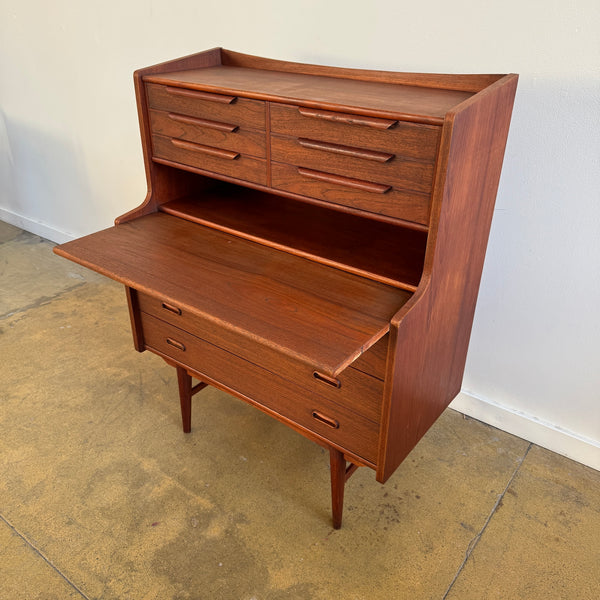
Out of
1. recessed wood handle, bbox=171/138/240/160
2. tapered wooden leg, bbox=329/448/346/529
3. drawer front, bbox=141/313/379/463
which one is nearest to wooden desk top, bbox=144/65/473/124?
recessed wood handle, bbox=171/138/240/160

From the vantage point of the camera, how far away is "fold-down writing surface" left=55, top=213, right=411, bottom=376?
1.34 metres

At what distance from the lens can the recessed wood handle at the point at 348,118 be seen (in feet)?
4.50

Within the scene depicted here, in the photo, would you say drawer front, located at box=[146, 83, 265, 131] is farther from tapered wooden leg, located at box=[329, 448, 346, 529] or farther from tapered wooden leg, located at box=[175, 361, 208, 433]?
tapered wooden leg, located at box=[329, 448, 346, 529]

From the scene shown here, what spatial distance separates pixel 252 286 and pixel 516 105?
101cm

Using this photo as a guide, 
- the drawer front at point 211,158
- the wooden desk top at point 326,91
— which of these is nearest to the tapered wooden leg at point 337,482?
the drawer front at point 211,158

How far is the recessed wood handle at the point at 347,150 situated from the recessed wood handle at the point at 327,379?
605 mm

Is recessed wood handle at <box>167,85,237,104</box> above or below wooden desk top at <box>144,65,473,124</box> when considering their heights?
below

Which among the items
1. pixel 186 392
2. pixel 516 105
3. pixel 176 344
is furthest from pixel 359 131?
pixel 186 392

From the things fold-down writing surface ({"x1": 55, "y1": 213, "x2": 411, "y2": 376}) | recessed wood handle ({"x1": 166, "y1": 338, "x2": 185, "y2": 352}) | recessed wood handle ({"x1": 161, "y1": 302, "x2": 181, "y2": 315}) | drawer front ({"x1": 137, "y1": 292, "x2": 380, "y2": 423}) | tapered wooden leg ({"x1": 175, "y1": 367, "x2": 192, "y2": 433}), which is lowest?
tapered wooden leg ({"x1": 175, "y1": 367, "x2": 192, "y2": 433})

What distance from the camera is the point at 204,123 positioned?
173 centimetres

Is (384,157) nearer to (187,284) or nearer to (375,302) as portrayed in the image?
(375,302)

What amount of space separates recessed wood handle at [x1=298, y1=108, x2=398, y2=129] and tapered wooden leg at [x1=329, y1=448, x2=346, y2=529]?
94cm

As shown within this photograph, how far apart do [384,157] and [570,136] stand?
719 millimetres

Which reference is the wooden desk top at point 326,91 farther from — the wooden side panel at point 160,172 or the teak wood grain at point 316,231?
the teak wood grain at point 316,231
